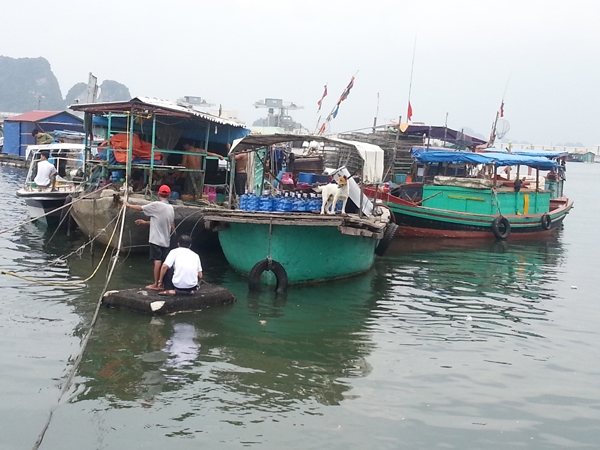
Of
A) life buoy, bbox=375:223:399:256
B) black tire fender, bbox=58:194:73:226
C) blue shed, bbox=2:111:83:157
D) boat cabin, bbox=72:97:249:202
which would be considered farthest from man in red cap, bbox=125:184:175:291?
blue shed, bbox=2:111:83:157

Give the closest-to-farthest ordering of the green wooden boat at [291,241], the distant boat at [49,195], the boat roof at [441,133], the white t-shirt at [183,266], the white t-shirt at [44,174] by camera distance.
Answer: the white t-shirt at [183,266] → the green wooden boat at [291,241] → the distant boat at [49,195] → the white t-shirt at [44,174] → the boat roof at [441,133]

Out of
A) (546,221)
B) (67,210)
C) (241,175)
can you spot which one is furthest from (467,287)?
(546,221)

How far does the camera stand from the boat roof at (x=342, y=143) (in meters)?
11.8

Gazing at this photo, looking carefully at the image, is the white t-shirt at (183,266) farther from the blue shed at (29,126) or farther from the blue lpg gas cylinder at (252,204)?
the blue shed at (29,126)

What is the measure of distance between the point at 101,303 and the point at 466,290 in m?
7.02

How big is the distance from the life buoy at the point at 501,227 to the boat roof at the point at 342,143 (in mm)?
8844

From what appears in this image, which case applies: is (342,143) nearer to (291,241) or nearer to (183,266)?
(291,241)

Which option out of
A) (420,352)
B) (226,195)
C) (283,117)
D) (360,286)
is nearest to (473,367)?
(420,352)

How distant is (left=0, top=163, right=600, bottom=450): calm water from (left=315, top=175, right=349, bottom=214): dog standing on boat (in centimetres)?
148

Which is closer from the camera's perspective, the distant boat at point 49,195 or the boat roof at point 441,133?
the distant boat at point 49,195

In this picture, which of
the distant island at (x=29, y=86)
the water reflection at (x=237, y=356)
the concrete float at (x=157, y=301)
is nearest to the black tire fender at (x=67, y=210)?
the concrete float at (x=157, y=301)

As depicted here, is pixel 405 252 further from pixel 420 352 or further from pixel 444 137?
pixel 444 137

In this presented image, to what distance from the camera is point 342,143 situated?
11.8 m

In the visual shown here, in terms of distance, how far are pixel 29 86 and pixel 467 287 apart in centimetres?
17450
